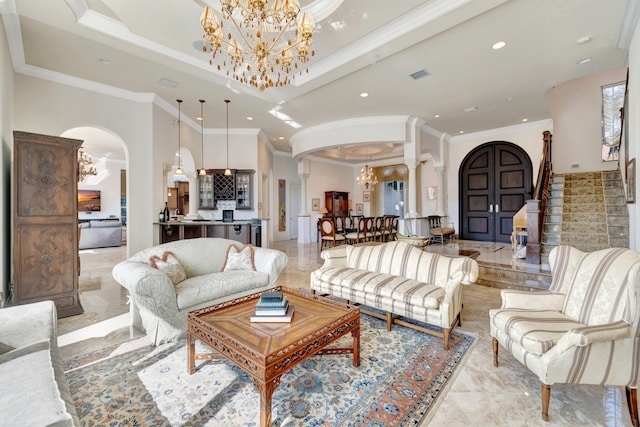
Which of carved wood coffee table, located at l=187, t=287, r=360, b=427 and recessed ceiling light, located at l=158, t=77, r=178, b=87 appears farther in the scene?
recessed ceiling light, located at l=158, t=77, r=178, b=87

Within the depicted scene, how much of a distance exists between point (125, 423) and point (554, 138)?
9.12 m

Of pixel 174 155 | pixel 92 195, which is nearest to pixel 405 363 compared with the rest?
pixel 174 155

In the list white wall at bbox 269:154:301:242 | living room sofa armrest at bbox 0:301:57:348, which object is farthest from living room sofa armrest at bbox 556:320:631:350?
white wall at bbox 269:154:301:242

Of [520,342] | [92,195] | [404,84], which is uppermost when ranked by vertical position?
[404,84]

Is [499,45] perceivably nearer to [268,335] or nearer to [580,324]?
[580,324]

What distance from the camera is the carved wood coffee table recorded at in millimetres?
1499

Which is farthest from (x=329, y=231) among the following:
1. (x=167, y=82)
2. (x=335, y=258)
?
(x=167, y=82)

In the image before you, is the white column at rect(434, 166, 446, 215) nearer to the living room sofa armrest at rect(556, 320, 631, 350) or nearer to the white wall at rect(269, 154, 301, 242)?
the white wall at rect(269, 154, 301, 242)

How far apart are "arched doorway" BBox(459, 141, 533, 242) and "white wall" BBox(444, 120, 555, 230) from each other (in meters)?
0.12

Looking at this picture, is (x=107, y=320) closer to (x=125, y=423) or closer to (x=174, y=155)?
(x=125, y=423)

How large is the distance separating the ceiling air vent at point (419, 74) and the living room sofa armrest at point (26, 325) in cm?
506

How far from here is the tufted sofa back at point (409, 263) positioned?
2.73 meters

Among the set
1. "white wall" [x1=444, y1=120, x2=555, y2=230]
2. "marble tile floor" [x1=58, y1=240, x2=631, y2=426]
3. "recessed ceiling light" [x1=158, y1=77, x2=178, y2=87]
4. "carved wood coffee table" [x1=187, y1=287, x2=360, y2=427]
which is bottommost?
"marble tile floor" [x1=58, y1=240, x2=631, y2=426]

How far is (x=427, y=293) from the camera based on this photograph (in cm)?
258
